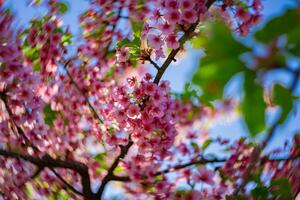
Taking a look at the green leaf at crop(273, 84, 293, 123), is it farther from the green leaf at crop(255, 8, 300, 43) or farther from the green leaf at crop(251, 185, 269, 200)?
the green leaf at crop(251, 185, 269, 200)

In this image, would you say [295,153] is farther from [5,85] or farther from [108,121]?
[5,85]

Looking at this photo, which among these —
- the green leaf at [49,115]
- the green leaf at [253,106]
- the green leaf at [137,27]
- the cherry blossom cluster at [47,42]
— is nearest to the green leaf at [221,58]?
the green leaf at [253,106]

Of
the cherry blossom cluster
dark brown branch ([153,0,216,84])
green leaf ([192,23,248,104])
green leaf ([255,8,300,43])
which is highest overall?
the cherry blossom cluster

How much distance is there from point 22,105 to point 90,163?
102 centimetres

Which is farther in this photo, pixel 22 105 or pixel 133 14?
pixel 133 14

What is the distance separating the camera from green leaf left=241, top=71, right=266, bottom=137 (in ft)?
3.80

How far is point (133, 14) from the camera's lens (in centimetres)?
423

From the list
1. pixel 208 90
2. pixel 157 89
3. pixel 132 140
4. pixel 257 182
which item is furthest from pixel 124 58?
pixel 208 90

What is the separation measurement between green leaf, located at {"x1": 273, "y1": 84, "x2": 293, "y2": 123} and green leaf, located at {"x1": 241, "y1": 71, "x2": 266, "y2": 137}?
0.07 metres

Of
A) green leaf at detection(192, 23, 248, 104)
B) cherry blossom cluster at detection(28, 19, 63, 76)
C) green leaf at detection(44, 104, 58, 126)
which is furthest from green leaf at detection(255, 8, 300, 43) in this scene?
green leaf at detection(44, 104, 58, 126)

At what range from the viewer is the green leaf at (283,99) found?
3.98ft

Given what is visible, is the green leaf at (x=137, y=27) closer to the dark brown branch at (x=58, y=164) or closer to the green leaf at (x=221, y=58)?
the dark brown branch at (x=58, y=164)

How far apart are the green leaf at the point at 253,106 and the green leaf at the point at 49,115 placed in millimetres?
3371

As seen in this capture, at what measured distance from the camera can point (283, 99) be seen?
4.04ft
